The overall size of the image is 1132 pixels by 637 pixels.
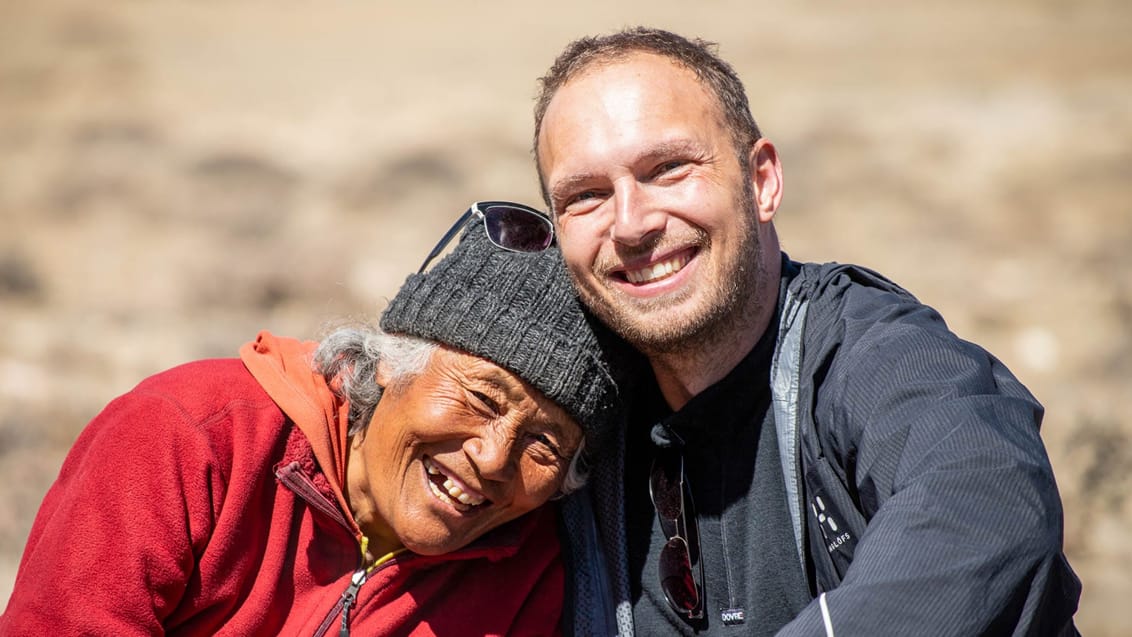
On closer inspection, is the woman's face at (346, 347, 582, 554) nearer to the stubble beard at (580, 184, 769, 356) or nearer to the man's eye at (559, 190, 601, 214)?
the stubble beard at (580, 184, 769, 356)

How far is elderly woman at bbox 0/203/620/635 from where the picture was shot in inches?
119

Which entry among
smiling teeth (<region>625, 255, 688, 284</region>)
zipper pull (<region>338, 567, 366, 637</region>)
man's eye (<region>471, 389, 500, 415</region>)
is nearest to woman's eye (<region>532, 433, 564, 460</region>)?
man's eye (<region>471, 389, 500, 415</region>)

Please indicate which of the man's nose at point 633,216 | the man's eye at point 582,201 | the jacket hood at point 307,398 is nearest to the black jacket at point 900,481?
the man's nose at point 633,216

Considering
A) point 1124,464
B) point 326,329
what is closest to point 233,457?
point 326,329

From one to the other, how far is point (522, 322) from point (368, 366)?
0.52m

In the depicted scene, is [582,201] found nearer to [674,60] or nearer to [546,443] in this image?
[674,60]

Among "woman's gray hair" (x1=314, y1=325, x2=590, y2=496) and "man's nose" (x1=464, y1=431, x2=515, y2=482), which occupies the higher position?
A: "woman's gray hair" (x1=314, y1=325, x2=590, y2=496)

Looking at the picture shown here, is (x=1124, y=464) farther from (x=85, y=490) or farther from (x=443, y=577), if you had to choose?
(x=85, y=490)

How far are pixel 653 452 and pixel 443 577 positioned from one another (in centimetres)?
73

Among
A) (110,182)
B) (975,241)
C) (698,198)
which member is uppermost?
(698,198)

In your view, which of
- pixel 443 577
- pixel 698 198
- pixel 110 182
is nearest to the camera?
pixel 698 198

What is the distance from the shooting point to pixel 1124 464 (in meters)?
6.75

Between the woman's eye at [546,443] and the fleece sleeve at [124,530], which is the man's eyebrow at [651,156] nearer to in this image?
the woman's eye at [546,443]

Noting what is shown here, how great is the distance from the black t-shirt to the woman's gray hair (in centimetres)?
31
